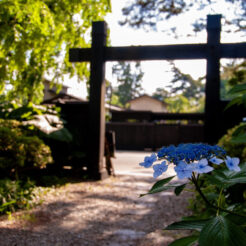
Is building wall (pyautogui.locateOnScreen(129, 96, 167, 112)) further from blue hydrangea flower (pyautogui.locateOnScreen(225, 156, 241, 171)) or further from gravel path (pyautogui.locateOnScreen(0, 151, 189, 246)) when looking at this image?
blue hydrangea flower (pyautogui.locateOnScreen(225, 156, 241, 171))

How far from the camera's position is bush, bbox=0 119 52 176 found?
15.2 ft

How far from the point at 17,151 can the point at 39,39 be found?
2.28m

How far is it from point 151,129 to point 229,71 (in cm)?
984

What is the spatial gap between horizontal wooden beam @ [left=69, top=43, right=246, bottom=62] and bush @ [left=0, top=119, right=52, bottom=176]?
254cm

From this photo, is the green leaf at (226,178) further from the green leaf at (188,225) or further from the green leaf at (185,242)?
the green leaf at (185,242)

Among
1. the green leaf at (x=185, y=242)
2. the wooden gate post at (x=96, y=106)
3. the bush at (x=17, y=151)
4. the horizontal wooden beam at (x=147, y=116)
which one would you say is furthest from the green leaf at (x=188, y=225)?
the horizontal wooden beam at (x=147, y=116)

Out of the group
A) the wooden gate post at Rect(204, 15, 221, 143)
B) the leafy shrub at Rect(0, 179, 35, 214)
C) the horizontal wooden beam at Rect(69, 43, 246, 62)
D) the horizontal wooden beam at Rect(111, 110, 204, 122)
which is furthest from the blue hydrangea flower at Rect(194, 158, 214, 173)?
the horizontal wooden beam at Rect(111, 110, 204, 122)

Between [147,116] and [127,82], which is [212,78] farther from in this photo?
[127,82]

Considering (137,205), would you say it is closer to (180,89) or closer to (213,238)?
(213,238)

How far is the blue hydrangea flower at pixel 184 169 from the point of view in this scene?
3.31ft

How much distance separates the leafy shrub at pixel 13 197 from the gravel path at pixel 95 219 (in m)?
0.19

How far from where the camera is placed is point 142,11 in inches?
428

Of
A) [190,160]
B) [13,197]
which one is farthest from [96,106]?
[190,160]

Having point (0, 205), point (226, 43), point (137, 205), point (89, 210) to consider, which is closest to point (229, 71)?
point (226, 43)
